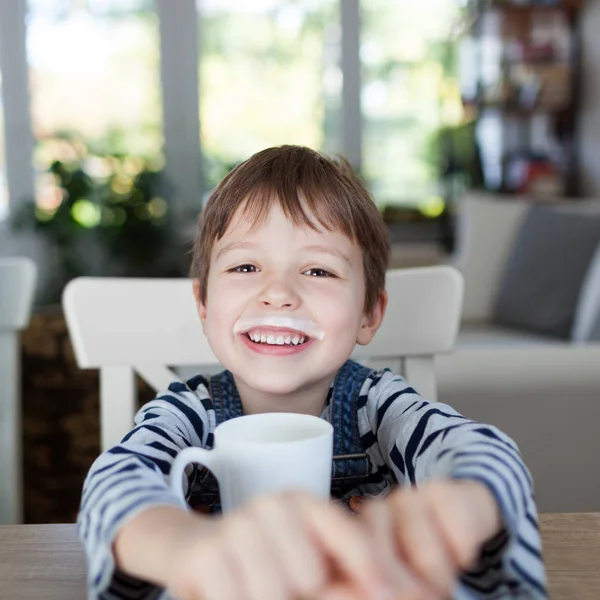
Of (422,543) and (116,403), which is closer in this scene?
(422,543)

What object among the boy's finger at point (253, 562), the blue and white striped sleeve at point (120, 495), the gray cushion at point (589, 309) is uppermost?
the boy's finger at point (253, 562)

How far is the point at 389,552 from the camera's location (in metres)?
0.38

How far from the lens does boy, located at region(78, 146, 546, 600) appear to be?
38 centimetres

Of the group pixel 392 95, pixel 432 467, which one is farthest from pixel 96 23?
pixel 432 467

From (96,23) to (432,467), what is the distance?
500cm

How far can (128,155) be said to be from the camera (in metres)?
4.91

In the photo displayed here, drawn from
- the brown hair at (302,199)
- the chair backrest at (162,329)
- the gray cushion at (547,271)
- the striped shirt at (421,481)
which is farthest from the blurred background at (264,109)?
the striped shirt at (421,481)

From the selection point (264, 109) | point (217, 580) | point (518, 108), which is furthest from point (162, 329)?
point (264, 109)

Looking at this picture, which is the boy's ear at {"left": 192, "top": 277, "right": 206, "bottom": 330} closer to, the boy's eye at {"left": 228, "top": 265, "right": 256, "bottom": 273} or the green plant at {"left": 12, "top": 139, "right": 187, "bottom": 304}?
the boy's eye at {"left": 228, "top": 265, "right": 256, "bottom": 273}

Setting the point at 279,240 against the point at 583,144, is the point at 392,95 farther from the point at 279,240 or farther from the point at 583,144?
the point at 279,240

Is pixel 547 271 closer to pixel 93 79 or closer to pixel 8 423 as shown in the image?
pixel 8 423

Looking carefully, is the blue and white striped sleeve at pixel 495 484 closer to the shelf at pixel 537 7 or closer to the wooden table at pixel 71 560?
the wooden table at pixel 71 560

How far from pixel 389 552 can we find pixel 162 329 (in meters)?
0.69

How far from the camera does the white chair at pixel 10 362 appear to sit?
116cm
